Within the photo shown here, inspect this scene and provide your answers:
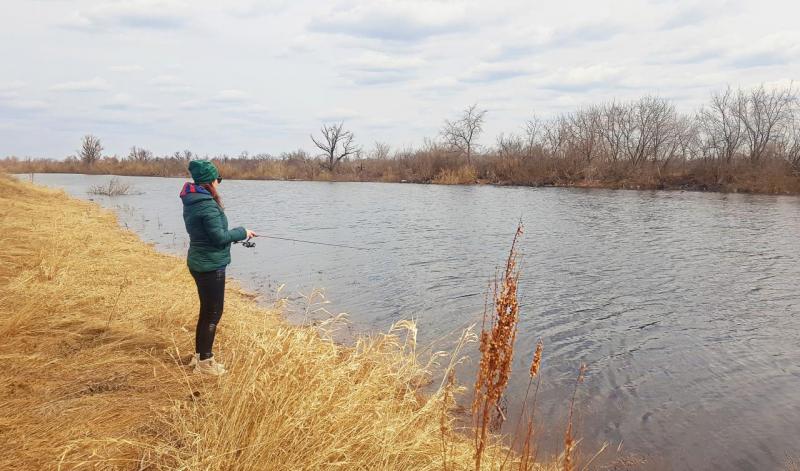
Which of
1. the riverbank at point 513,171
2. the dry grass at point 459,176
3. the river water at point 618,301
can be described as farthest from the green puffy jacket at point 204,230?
the dry grass at point 459,176

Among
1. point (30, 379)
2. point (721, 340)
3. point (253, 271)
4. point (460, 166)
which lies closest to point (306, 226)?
point (253, 271)

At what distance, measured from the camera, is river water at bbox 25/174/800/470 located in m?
5.73

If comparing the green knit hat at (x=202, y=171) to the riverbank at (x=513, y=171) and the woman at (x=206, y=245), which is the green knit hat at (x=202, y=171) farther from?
the riverbank at (x=513, y=171)

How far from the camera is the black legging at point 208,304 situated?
4598 mm

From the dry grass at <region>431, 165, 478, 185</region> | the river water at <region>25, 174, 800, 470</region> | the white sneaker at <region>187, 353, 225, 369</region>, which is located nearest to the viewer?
the white sneaker at <region>187, 353, 225, 369</region>

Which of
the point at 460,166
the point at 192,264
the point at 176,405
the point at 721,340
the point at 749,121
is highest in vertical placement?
the point at 749,121

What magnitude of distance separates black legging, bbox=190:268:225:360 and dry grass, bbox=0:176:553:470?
0.23 m

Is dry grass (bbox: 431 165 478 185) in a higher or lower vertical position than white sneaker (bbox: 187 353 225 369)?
higher

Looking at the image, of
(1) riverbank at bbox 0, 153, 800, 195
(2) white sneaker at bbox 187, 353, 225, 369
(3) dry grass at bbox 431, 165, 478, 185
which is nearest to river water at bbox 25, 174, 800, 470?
(2) white sneaker at bbox 187, 353, 225, 369

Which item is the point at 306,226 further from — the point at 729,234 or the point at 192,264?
the point at 192,264

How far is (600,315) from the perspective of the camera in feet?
31.3

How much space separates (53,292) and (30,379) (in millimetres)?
2741

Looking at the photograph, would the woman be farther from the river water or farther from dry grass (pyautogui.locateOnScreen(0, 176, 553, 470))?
the river water

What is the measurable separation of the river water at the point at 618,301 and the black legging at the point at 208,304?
3394 millimetres
